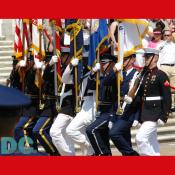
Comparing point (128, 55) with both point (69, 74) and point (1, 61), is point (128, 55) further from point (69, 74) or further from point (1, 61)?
point (1, 61)

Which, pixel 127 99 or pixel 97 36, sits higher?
pixel 97 36

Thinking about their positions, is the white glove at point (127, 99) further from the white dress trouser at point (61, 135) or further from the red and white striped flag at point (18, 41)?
the red and white striped flag at point (18, 41)

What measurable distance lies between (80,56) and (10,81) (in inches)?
64.8

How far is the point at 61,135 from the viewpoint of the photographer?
10.8 metres

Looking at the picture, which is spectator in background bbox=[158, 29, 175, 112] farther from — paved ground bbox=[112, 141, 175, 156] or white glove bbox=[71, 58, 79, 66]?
white glove bbox=[71, 58, 79, 66]

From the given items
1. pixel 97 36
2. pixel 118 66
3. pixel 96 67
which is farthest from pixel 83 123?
pixel 97 36

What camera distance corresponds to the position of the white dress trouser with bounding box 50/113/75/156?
10766 millimetres

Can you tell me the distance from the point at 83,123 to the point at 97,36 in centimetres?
122

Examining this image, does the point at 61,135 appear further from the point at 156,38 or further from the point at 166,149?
the point at 156,38

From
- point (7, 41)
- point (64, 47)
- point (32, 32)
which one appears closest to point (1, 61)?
point (7, 41)

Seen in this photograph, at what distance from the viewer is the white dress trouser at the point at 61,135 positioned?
10766mm

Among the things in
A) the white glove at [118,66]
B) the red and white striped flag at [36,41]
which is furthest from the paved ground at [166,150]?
the white glove at [118,66]

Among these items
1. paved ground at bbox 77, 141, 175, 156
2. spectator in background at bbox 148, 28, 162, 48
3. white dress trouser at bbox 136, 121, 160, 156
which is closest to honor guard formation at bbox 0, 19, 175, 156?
white dress trouser at bbox 136, 121, 160, 156

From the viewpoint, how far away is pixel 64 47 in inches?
441
